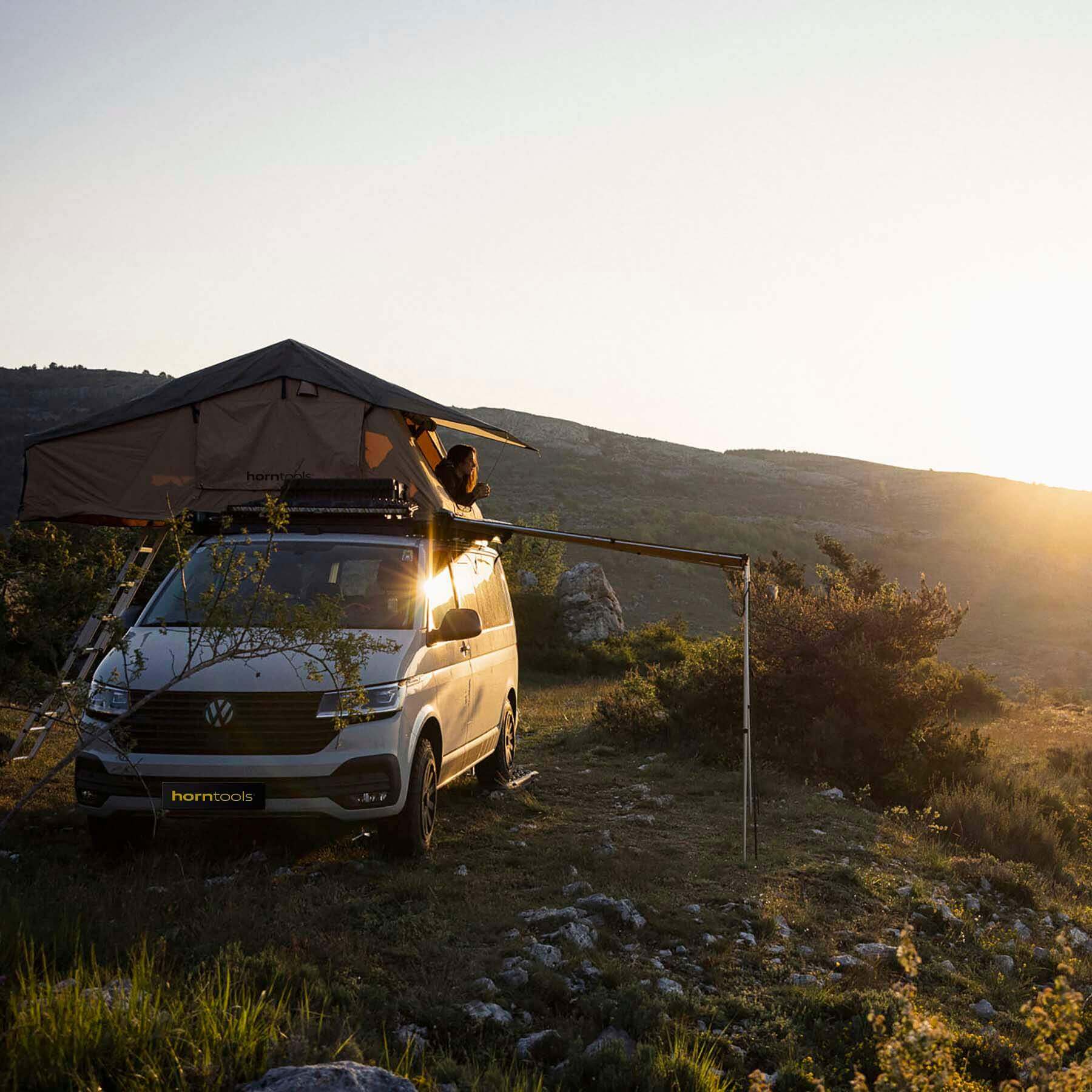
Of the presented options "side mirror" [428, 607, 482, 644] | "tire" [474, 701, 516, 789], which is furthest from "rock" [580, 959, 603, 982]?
"tire" [474, 701, 516, 789]

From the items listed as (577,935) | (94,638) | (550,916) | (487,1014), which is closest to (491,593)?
(94,638)

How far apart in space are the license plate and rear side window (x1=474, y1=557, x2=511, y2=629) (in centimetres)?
300

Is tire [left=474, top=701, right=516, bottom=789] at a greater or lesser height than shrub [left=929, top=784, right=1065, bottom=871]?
greater

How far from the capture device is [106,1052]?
326cm

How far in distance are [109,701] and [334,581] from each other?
1728mm

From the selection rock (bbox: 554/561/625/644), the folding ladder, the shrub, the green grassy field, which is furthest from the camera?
rock (bbox: 554/561/625/644)

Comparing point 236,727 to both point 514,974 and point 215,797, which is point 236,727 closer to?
point 215,797

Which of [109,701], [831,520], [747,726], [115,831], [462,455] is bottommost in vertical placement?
[115,831]

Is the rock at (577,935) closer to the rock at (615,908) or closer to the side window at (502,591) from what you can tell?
the rock at (615,908)

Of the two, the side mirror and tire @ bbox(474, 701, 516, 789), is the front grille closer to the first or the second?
the side mirror

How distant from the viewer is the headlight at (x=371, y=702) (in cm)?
604

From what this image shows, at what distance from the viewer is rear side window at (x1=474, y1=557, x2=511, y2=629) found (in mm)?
8984

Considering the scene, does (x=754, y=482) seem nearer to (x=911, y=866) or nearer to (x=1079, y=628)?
(x=1079, y=628)

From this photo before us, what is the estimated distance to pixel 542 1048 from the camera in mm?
4234
